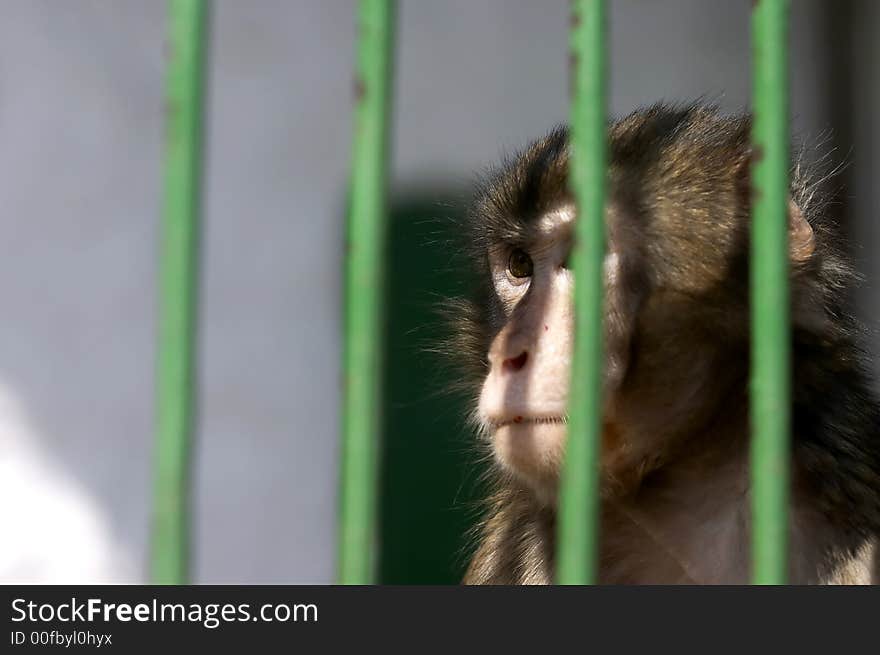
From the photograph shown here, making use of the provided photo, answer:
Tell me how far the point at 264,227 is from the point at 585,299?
2.88 meters

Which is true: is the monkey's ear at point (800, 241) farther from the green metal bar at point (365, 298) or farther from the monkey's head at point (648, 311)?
the green metal bar at point (365, 298)

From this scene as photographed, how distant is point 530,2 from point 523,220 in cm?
→ 226

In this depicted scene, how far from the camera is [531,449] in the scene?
206 cm

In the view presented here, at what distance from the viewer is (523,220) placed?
2449mm

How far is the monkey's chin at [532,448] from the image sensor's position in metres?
2.04

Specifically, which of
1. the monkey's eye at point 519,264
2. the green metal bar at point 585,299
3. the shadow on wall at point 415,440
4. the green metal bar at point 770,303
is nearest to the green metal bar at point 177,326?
the green metal bar at point 585,299

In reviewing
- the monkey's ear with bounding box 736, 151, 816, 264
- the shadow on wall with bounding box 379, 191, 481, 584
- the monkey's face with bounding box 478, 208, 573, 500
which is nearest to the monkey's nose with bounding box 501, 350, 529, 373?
the monkey's face with bounding box 478, 208, 573, 500

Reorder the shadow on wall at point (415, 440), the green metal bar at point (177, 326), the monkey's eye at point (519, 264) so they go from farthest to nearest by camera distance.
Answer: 1. the shadow on wall at point (415, 440)
2. the monkey's eye at point (519, 264)
3. the green metal bar at point (177, 326)

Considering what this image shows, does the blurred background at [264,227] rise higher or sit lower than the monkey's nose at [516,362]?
higher

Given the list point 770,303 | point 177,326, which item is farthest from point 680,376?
point 177,326

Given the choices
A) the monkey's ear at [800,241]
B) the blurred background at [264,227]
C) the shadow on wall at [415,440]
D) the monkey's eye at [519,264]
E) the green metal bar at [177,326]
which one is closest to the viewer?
the green metal bar at [177,326]

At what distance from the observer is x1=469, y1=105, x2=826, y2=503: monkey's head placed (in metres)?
2.07

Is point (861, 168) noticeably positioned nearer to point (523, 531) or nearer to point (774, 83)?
point (523, 531)

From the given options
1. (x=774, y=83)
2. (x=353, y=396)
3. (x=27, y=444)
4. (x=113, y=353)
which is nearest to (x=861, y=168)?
(x=113, y=353)
